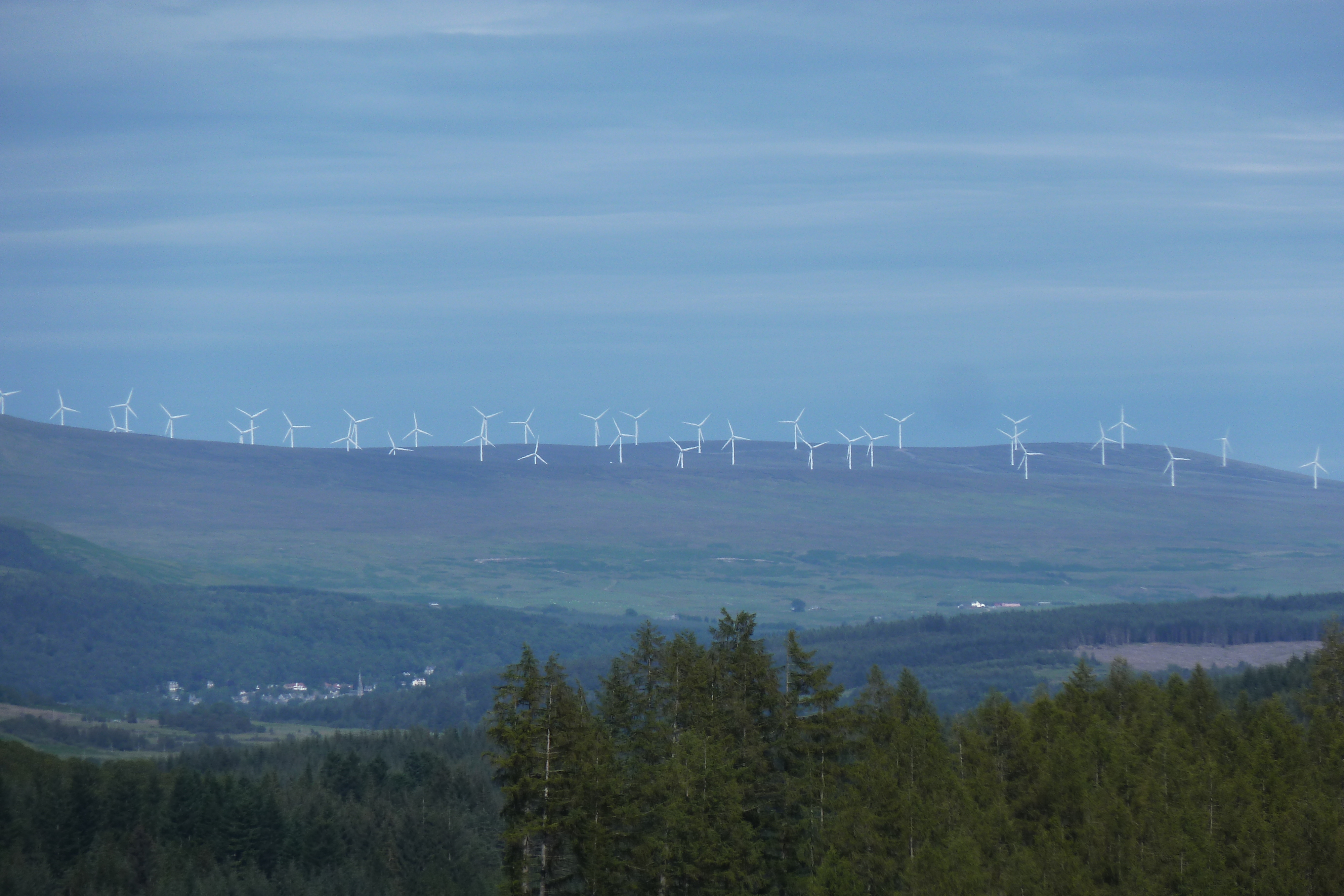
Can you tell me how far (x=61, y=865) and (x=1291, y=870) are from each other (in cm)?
11032

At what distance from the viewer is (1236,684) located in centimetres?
19225

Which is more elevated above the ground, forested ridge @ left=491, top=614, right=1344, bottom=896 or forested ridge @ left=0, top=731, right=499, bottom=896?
forested ridge @ left=491, top=614, right=1344, bottom=896

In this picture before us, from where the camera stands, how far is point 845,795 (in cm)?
7500

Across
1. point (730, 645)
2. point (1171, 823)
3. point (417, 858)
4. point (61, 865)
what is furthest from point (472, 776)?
point (1171, 823)

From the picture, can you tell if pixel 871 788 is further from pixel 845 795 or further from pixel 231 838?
pixel 231 838

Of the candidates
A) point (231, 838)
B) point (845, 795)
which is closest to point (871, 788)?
point (845, 795)

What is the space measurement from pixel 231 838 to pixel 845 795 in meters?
87.3

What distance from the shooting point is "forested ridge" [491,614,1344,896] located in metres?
68.7

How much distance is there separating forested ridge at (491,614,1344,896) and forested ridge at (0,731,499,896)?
62179 millimetres

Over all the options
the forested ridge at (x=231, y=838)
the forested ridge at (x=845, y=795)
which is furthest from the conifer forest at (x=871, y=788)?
the forested ridge at (x=231, y=838)

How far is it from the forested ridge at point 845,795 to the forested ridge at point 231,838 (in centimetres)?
6218

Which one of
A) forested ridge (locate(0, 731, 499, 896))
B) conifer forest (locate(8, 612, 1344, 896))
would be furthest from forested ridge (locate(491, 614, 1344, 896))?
forested ridge (locate(0, 731, 499, 896))

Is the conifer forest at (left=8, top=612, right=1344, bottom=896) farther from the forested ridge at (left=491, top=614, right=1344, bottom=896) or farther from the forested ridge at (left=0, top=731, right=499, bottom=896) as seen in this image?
the forested ridge at (left=0, top=731, right=499, bottom=896)

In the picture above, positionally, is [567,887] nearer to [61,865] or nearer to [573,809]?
[573,809]
